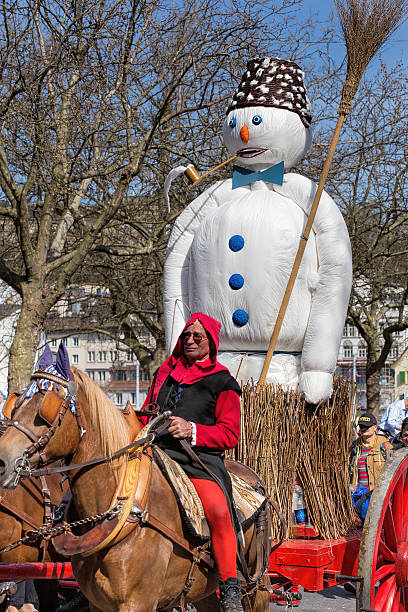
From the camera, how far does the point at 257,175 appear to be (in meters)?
6.02

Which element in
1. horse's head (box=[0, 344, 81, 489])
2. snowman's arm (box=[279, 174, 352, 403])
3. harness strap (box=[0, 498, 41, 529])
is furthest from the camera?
snowman's arm (box=[279, 174, 352, 403])

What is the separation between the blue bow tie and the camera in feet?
19.5

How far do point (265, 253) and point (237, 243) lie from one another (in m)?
0.22

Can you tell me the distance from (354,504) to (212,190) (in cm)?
261

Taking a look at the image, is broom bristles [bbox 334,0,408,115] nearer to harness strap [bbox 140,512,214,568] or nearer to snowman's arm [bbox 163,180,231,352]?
snowman's arm [bbox 163,180,231,352]

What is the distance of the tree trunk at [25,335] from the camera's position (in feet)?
29.6

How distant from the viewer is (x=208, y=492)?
3666mm

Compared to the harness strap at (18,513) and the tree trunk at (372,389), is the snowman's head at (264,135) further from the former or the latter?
the tree trunk at (372,389)

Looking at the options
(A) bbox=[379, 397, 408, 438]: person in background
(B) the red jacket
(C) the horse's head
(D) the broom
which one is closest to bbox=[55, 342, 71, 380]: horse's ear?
(C) the horse's head

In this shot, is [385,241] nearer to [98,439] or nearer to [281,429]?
[281,429]

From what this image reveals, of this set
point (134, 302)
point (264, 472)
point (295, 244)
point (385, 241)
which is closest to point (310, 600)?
point (264, 472)

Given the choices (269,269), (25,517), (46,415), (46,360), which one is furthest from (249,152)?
(46,415)

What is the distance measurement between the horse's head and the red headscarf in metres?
0.87

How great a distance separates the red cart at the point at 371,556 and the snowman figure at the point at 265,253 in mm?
817
